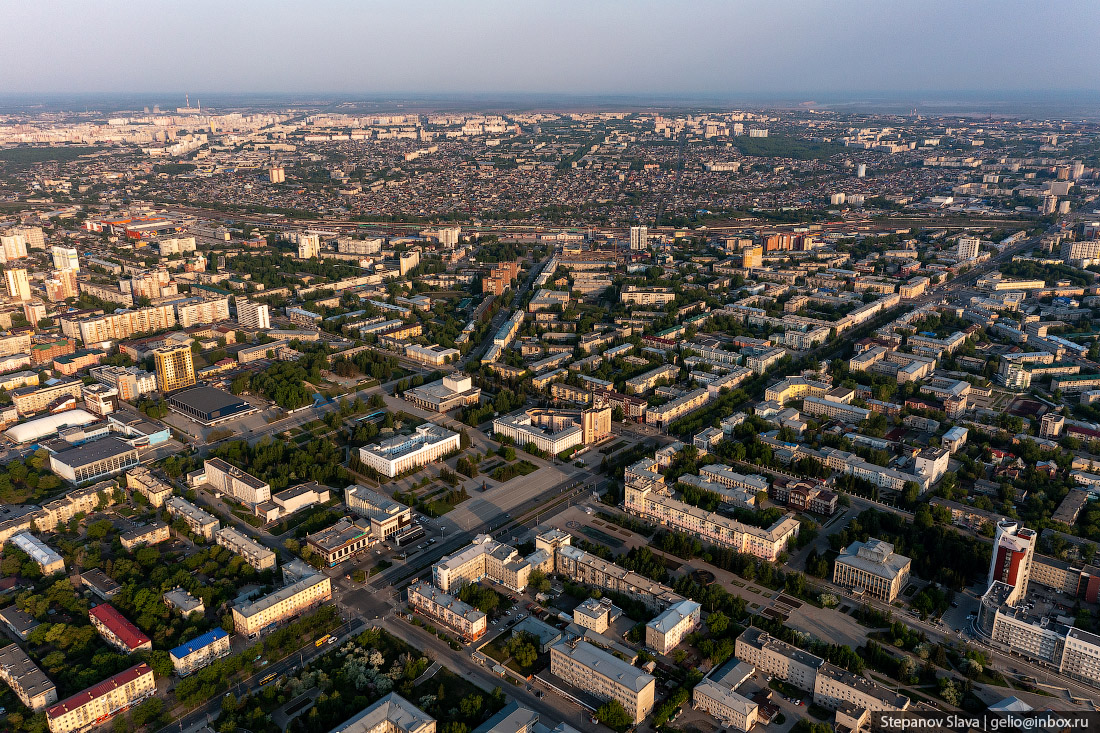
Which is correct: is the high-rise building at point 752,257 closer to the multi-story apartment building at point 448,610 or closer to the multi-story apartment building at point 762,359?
the multi-story apartment building at point 762,359

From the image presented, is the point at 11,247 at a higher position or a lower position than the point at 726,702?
higher

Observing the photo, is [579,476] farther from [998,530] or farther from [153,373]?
[153,373]

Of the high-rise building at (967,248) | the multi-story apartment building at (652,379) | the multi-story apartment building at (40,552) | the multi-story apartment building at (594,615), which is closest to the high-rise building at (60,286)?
the multi-story apartment building at (40,552)

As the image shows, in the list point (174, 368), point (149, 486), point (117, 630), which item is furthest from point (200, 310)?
point (117, 630)

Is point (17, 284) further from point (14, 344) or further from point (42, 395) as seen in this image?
point (42, 395)

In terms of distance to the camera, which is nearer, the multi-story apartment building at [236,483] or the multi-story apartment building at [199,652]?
the multi-story apartment building at [199,652]

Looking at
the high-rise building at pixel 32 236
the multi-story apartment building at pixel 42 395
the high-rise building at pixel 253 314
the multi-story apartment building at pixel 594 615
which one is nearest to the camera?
the multi-story apartment building at pixel 594 615
